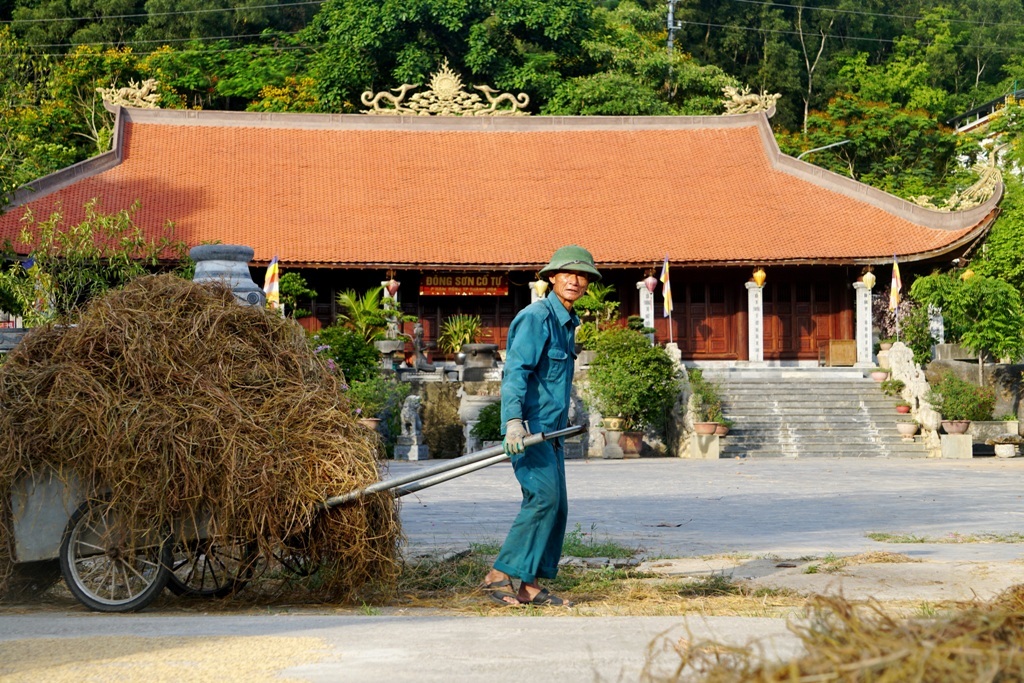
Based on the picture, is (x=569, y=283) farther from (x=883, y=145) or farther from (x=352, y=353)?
(x=883, y=145)

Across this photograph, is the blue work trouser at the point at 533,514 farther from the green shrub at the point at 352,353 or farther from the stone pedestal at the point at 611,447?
the green shrub at the point at 352,353

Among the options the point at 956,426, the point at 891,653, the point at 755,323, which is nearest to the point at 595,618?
the point at 891,653

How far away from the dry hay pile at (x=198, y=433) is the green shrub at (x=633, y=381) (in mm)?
13991

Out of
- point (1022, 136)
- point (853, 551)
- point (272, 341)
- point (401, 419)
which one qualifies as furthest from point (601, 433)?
point (1022, 136)

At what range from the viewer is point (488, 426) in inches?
776

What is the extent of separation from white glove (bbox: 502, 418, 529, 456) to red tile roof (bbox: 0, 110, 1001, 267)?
19560mm

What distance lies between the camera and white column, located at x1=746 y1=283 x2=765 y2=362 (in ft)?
87.6

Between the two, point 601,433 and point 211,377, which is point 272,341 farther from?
point 601,433

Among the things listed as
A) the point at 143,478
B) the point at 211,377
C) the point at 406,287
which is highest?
the point at 406,287

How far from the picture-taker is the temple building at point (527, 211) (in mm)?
25828

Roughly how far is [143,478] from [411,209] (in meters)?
22.1

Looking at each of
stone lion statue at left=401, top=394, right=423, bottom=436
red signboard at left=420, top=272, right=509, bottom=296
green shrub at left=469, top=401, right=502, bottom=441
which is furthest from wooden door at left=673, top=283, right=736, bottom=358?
stone lion statue at left=401, top=394, right=423, bottom=436

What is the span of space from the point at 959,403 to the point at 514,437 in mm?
16912

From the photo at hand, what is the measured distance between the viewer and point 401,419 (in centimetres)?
2033
